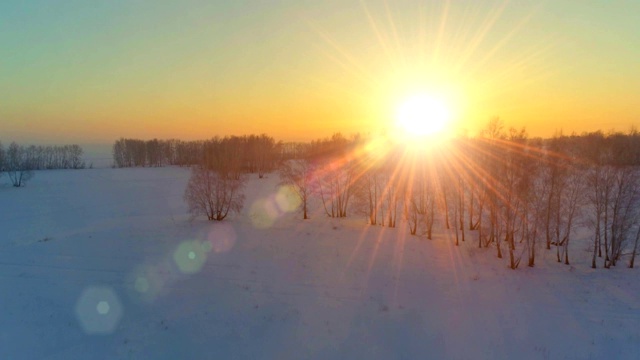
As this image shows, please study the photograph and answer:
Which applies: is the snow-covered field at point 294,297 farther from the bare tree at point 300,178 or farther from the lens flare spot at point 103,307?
the bare tree at point 300,178

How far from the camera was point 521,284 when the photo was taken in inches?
889

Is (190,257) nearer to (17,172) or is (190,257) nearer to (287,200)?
(287,200)

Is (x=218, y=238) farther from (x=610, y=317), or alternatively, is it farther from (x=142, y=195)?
(x=142, y=195)

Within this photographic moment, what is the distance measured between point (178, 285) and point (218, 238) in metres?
10.1

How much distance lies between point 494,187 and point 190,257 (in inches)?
973

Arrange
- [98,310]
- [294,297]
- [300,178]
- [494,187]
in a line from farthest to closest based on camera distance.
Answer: [300,178], [494,187], [294,297], [98,310]

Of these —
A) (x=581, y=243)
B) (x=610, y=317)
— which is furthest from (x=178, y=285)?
(x=581, y=243)

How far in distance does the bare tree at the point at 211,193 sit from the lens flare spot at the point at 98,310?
57.1 ft

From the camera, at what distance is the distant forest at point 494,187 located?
2673 cm

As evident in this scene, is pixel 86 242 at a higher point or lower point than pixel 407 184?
lower

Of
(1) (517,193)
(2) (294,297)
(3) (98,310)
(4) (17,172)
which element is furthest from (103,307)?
(4) (17,172)

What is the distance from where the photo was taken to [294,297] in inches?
757

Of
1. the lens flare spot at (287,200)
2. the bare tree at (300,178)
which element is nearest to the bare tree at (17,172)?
the lens flare spot at (287,200)

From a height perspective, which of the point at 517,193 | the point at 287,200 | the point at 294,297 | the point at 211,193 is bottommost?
the point at 294,297
